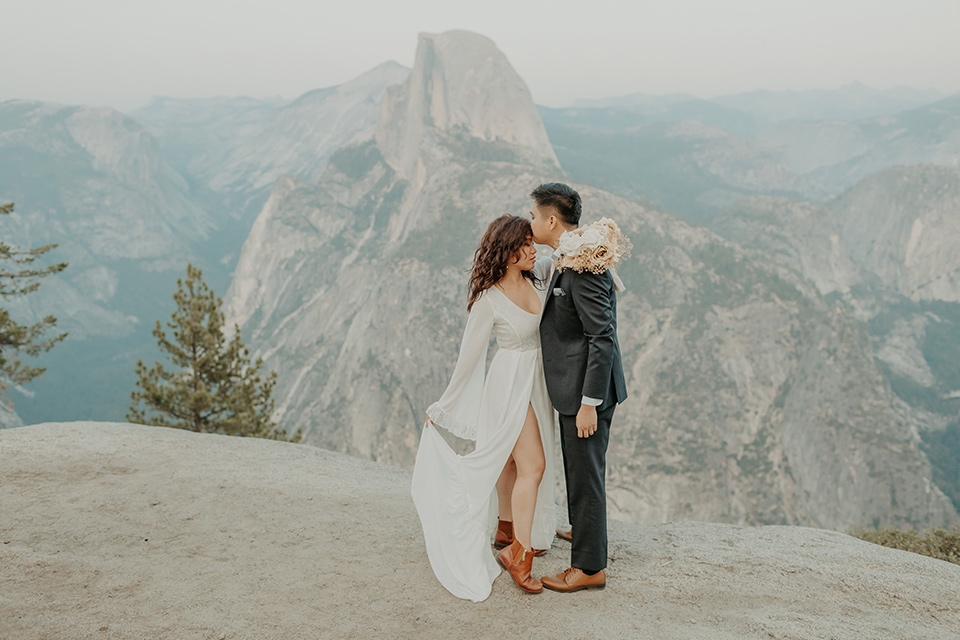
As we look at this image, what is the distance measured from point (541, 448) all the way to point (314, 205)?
146363mm

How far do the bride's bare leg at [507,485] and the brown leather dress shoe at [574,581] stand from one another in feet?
2.10

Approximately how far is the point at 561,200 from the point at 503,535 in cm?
283

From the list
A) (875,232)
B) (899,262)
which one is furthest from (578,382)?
(875,232)

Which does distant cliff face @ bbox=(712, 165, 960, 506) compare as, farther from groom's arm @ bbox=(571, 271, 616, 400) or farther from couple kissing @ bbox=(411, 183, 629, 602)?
groom's arm @ bbox=(571, 271, 616, 400)

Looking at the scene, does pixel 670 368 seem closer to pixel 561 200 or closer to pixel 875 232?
pixel 561 200

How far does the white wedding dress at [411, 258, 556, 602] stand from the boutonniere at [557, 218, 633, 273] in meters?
0.60

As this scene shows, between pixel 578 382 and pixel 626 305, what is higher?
pixel 626 305

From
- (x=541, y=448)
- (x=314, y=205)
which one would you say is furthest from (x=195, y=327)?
(x=314, y=205)

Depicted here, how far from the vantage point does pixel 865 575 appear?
487cm

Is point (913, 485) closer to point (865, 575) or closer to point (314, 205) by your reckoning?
point (865, 575)

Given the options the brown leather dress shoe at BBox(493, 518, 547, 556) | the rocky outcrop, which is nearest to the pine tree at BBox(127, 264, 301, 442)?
the rocky outcrop

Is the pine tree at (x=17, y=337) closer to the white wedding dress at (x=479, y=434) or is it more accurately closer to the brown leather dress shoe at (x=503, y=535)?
the white wedding dress at (x=479, y=434)

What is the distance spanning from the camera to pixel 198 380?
15.4 meters

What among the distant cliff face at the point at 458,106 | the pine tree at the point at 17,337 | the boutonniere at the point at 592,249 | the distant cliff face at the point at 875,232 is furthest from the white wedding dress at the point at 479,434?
the distant cliff face at the point at 875,232
